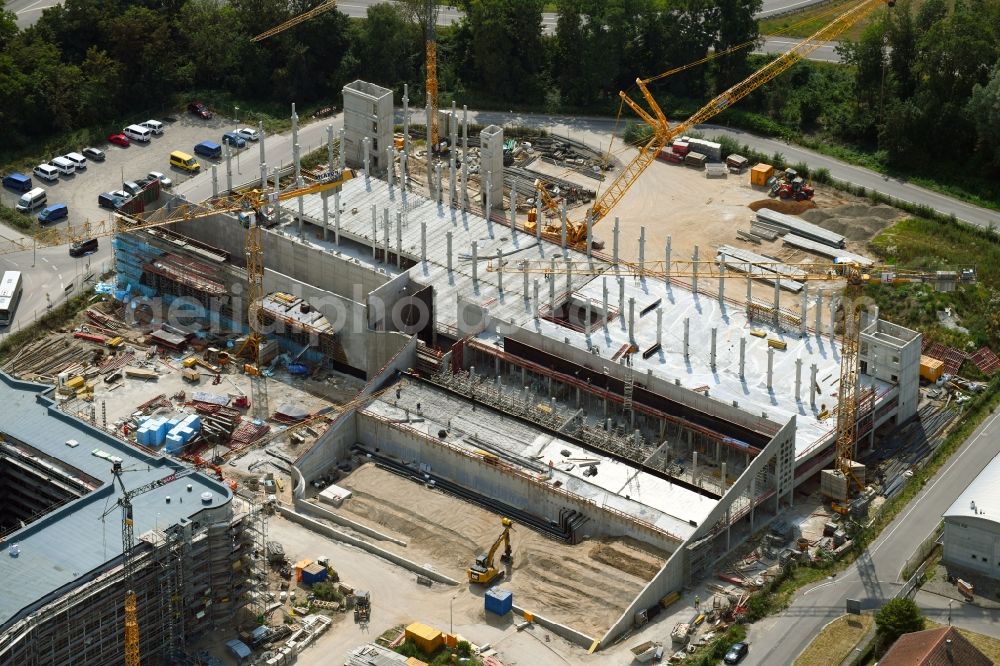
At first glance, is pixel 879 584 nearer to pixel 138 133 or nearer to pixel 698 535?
pixel 698 535

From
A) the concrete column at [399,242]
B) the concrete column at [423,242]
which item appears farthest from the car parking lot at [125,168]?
the concrete column at [423,242]

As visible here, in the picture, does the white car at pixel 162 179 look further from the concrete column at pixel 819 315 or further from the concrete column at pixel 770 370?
the concrete column at pixel 770 370

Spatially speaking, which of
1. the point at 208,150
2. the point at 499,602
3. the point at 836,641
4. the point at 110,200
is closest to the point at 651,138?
the point at 208,150

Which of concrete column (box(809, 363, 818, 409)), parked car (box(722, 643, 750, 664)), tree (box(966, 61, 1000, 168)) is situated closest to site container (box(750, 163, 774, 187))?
tree (box(966, 61, 1000, 168))

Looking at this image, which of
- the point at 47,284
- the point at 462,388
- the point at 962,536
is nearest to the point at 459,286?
the point at 462,388

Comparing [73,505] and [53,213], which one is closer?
[73,505]

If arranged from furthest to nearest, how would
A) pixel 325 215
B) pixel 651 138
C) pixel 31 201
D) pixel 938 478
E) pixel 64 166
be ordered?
pixel 651 138
pixel 64 166
pixel 31 201
pixel 325 215
pixel 938 478
